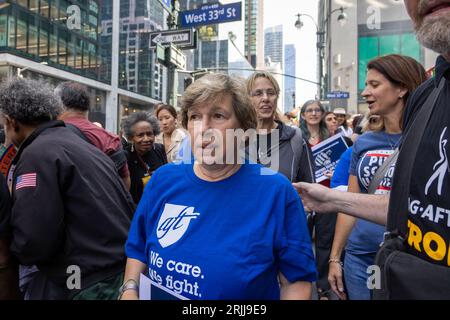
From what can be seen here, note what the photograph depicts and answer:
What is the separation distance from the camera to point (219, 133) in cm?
176

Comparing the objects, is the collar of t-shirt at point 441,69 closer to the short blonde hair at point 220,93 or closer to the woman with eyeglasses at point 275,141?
the short blonde hair at point 220,93

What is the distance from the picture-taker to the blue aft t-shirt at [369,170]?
247cm

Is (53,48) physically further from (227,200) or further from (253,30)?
(253,30)

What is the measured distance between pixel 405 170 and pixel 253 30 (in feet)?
439

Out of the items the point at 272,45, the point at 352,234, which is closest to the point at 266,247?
A: the point at 352,234

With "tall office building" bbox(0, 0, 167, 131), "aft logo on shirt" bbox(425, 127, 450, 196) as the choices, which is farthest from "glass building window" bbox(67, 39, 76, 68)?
"aft logo on shirt" bbox(425, 127, 450, 196)

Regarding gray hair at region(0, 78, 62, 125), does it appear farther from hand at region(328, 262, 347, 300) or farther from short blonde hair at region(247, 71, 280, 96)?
hand at region(328, 262, 347, 300)

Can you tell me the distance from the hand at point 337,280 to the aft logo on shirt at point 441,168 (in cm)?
167

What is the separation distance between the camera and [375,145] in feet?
8.52

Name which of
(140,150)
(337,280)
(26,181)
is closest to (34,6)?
(140,150)

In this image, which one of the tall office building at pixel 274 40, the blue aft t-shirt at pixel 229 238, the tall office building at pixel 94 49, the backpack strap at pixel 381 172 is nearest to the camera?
the blue aft t-shirt at pixel 229 238

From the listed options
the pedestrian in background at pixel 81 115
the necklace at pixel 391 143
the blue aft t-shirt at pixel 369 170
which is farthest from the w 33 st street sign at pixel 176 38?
the necklace at pixel 391 143

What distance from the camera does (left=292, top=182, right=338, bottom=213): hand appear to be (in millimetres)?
1847
